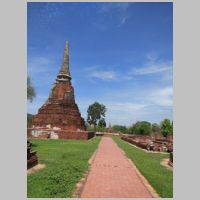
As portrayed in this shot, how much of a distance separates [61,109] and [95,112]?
35079 millimetres

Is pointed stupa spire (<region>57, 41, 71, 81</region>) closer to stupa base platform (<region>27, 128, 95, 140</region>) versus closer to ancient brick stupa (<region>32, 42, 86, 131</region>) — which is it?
ancient brick stupa (<region>32, 42, 86, 131</region>)

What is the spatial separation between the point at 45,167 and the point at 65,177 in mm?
2143

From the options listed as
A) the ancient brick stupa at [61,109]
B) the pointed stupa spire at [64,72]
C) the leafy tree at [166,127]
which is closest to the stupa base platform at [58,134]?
the ancient brick stupa at [61,109]

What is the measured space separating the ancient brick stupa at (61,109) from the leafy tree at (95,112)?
31.4 m

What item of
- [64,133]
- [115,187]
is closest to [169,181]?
[115,187]

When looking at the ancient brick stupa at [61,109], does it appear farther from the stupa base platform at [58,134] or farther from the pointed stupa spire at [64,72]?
the stupa base platform at [58,134]

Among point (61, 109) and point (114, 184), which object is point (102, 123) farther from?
point (114, 184)

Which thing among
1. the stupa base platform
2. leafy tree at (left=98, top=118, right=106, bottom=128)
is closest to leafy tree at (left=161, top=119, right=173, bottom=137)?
leafy tree at (left=98, top=118, right=106, bottom=128)

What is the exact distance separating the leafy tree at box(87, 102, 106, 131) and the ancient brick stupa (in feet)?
103

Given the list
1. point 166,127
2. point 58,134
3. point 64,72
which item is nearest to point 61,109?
point 58,134

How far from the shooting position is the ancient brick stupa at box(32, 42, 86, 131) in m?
33.0

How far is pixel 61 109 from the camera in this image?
33.6 metres

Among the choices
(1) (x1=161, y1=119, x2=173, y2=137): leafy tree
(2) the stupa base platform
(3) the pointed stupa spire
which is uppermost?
(3) the pointed stupa spire

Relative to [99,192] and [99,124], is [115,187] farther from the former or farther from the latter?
[99,124]
